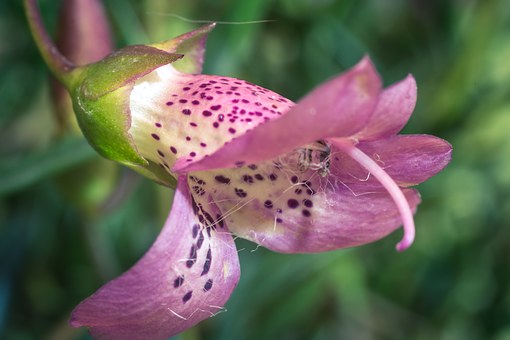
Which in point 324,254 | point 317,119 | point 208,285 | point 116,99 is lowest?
point 324,254

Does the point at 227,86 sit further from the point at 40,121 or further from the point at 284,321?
the point at 40,121

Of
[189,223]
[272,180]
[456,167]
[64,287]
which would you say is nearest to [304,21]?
[456,167]

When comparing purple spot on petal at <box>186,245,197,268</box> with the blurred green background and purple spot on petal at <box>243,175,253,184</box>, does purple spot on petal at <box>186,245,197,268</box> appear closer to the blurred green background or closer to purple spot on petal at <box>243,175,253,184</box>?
purple spot on petal at <box>243,175,253,184</box>

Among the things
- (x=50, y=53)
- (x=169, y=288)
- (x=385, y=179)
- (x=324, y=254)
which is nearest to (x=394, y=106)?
(x=385, y=179)

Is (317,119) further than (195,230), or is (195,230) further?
(195,230)

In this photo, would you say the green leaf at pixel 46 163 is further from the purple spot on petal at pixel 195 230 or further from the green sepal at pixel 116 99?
the purple spot on petal at pixel 195 230

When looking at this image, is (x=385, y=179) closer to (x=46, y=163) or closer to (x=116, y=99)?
(x=116, y=99)

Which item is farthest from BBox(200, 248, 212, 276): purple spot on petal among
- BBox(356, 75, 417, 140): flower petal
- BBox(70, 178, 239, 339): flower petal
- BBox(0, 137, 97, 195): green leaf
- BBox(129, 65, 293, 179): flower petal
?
BBox(0, 137, 97, 195): green leaf

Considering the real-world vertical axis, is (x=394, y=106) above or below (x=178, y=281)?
above
